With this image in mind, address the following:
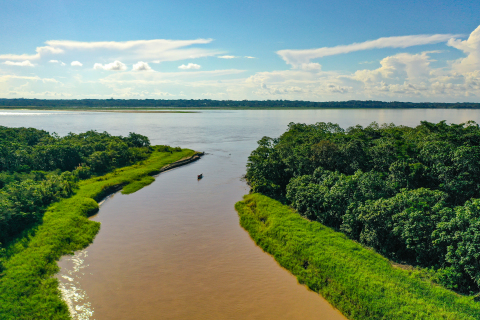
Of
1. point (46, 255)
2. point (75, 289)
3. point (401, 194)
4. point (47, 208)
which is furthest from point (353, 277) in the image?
point (47, 208)

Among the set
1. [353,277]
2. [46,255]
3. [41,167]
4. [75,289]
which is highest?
[41,167]

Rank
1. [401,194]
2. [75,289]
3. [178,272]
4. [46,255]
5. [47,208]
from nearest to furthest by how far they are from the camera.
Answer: [75,289]
[178,272]
[46,255]
[401,194]
[47,208]

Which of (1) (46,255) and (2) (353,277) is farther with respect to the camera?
(1) (46,255)

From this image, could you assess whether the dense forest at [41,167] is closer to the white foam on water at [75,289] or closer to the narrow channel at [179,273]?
the white foam on water at [75,289]

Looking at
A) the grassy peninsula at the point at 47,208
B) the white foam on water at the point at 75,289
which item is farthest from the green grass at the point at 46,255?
the white foam on water at the point at 75,289

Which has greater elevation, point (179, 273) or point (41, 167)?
point (41, 167)

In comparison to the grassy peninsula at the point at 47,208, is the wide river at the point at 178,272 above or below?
below

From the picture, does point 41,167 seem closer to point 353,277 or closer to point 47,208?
point 47,208
